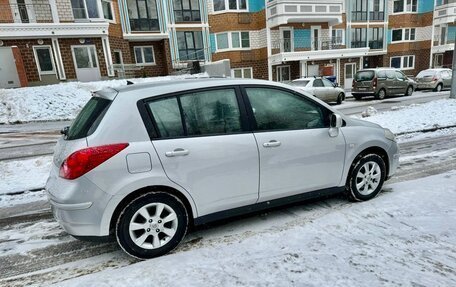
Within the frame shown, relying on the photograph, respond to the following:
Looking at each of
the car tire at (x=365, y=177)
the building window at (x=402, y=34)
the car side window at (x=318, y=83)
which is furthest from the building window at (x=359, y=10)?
the car tire at (x=365, y=177)

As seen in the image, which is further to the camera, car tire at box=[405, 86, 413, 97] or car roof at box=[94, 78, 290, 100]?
car tire at box=[405, 86, 413, 97]

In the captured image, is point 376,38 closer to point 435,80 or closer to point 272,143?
point 435,80

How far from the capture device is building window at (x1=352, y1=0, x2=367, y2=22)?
98.1 feet

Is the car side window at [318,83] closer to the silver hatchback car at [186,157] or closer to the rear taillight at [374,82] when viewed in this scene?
the rear taillight at [374,82]

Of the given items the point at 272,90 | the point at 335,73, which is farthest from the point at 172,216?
the point at 335,73

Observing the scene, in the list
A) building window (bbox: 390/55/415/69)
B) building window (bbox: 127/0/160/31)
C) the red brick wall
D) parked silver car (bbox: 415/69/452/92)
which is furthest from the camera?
building window (bbox: 390/55/415/69)

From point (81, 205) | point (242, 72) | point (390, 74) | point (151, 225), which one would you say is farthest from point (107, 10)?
point (151, 225)

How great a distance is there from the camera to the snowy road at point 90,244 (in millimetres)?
2918

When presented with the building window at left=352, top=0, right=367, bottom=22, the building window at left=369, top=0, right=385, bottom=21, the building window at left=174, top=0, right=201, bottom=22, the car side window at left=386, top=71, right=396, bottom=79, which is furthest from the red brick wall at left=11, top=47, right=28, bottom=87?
the building window at left=369, top=0, right=385, bottom=21

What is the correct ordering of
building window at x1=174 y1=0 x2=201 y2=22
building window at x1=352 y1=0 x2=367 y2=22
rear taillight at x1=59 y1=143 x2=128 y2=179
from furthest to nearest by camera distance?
1. building window at x1=352 y1=0 x2=367 y2=22
2. building window at x1=174 y1=0 x2=201 y2=22
3. rear taillight at x1=59 y1=143 x2=128 y2=179

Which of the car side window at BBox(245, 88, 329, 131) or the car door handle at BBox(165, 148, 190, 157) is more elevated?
the car side window at BBox(245, 88, 329, 131)

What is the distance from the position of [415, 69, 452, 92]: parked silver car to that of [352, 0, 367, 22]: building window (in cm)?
1164

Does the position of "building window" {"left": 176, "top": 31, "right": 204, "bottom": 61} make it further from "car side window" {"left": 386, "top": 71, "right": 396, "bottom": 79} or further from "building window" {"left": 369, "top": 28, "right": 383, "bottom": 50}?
"building window" {"left": 369, "top": 28, "right": 383, "bottom": 50}

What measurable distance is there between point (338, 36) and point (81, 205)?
30917mm
